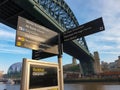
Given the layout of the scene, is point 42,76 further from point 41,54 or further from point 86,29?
point 86,29

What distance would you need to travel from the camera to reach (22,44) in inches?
177

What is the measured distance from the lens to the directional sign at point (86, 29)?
17.5 ft

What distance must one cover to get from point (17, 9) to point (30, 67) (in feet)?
56.5

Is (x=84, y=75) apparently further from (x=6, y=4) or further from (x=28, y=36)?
(x=28, y=36)

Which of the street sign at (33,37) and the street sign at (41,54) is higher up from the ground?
the street sign at (33,37)

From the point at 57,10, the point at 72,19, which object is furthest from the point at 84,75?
the point at 57,10

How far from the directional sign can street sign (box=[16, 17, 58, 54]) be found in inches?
25.1

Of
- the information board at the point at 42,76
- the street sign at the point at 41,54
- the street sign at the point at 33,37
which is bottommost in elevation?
the information board at the point at 42,76

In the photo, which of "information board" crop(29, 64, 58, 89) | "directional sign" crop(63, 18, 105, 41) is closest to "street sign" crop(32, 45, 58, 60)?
"directional sign" crop(63, 18, 105, 41)

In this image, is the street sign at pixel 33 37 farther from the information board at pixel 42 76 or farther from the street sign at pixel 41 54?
the information board at pixel 42 76

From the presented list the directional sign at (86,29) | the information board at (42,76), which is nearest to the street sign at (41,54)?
the directional sign at (86,29)

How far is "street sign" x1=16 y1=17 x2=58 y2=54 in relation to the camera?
Result: 181 inches

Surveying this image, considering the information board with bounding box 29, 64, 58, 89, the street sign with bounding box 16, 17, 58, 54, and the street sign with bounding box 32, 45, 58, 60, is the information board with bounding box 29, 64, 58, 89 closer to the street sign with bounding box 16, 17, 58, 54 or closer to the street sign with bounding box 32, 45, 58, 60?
the street sign with bounding box 16, 17, 58, 54

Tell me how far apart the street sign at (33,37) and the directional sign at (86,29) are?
2.09 ft
